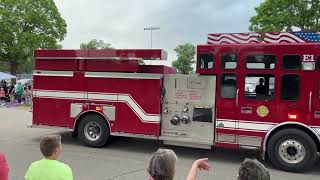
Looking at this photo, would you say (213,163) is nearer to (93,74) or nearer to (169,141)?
(169,141)

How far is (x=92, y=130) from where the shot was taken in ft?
40.9

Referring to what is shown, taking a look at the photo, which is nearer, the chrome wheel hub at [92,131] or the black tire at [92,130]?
the black tire at [92,130]

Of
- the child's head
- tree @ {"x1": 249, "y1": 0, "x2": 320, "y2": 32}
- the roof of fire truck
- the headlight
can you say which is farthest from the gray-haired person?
tree @ {"x1": 249, "y1": 0, "x2": 320, "y2": 32}

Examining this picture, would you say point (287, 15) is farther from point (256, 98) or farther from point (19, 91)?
point (256, 98)

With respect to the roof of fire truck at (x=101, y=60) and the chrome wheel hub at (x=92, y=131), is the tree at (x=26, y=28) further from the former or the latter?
the chrome wheel hub at (x=92, y=131)

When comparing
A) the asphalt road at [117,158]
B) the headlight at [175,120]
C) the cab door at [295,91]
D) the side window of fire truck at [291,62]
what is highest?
the side window of fire truck at [291,62]

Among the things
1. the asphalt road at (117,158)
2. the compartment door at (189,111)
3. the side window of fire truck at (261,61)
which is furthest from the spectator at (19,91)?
the side window of fire truck at (261,61)

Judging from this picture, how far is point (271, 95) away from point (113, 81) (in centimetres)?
389

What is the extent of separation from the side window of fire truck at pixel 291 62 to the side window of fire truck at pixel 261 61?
20 centimetres

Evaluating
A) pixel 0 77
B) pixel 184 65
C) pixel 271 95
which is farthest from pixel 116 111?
pixel 184 65

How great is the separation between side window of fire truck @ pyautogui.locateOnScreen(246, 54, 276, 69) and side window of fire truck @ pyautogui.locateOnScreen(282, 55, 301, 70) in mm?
205

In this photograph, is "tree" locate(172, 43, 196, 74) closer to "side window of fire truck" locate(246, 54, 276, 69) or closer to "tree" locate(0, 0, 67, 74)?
"tree" locate(0, 0, 67, 74)

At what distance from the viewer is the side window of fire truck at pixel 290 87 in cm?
1024

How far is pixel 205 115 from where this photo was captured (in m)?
11.1
